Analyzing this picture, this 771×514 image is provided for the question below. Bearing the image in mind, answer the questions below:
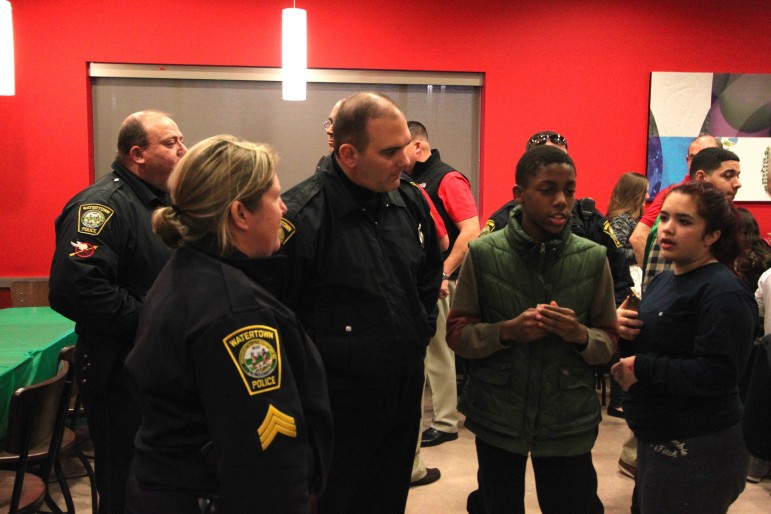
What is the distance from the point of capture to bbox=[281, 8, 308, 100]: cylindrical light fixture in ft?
13.7

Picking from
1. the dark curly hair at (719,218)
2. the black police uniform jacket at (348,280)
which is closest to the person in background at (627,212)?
the dark curly hair at (719,218)

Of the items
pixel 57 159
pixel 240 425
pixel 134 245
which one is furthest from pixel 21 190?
pixel 240 425

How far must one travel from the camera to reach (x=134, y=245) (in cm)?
253

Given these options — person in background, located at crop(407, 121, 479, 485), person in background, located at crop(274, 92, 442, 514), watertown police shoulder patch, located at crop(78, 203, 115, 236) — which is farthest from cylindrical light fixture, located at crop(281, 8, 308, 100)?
person in background, located at crop(274, 92, 442, 514)

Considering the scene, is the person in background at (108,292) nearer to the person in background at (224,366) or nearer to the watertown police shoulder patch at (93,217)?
the watertown police shoulder patch at (93,217)

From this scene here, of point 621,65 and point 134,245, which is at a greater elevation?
point 621,65

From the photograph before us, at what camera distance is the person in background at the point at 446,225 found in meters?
4.11

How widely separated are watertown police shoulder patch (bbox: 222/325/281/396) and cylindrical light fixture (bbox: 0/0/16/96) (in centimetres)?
340

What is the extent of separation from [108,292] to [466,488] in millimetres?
2103

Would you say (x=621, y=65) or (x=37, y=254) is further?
(x=621, y=65)

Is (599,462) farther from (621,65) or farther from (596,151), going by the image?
(621,65)

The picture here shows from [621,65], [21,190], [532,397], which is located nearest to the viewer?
[532,397]

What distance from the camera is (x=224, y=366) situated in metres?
1.33

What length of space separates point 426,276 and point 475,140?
3.66 metres
